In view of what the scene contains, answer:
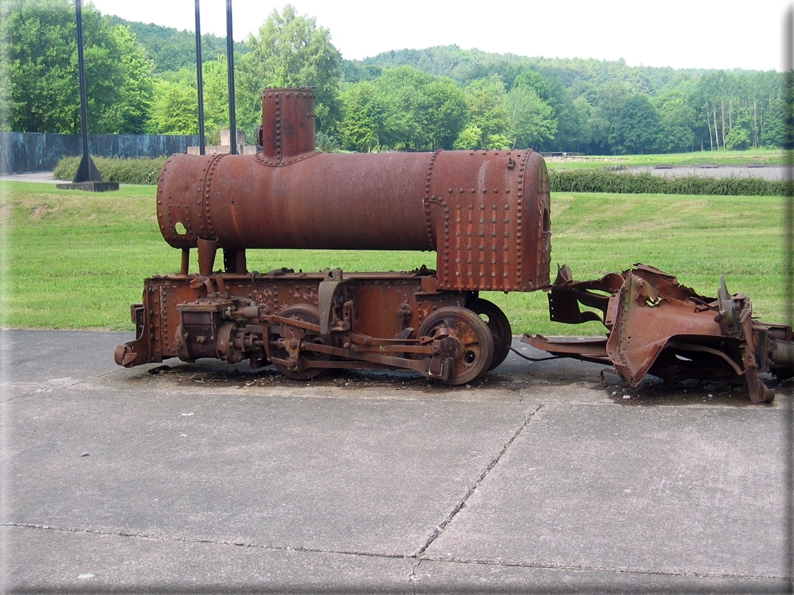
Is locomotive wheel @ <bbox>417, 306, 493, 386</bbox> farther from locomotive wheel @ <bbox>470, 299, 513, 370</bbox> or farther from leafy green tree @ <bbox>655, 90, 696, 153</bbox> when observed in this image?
leafy green tree @ <bbox>655, 90, 696, 153</bbox>

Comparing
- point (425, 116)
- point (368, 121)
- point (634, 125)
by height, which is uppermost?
point (634, 125)

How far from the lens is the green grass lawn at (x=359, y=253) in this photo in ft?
43.5

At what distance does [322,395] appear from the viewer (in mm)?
7977

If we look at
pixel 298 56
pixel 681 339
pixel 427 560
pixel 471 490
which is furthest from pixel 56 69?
pixel 427 560

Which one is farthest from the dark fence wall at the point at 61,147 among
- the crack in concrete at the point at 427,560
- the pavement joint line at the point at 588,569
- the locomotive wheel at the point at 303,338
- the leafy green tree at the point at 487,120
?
the pavement joint line at the point at 588,569

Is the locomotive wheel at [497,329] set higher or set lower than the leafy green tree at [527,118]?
lower

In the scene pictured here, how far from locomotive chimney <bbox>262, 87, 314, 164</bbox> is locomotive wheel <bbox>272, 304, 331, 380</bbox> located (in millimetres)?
1324

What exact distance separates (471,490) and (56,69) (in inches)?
2361

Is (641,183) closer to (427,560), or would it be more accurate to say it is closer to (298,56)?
(298,56)

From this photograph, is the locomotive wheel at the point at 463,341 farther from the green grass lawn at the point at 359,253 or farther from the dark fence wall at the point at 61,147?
the dark fence wall at the point at 61,147

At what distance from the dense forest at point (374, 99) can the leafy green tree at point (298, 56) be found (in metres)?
Result: 0.09

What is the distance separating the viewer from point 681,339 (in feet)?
24.4

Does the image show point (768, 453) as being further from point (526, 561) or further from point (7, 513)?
point (7, 513)

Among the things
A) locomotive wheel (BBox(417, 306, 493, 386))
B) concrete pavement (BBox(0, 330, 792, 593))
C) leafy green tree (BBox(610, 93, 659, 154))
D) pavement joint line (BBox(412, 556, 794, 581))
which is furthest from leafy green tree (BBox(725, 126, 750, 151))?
pavement joint line (BBox(412, 556, 794, 581))
